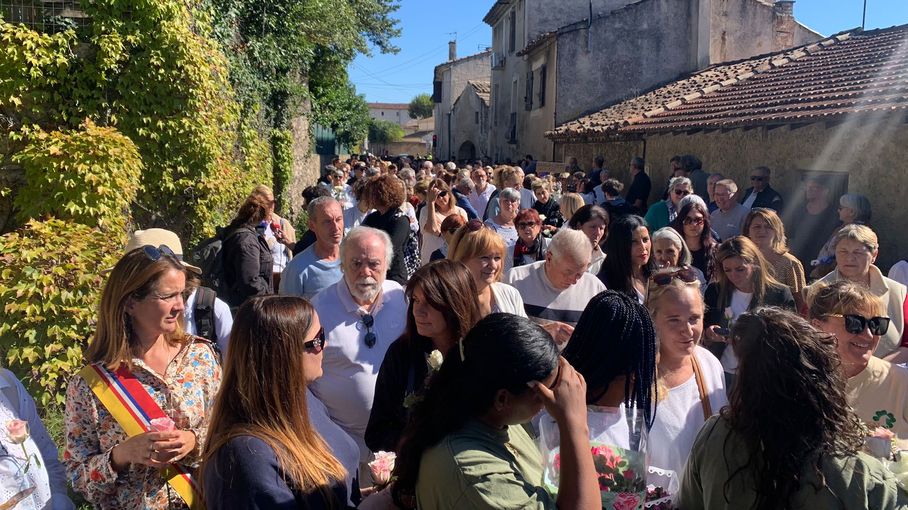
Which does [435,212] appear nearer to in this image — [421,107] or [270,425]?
[270,425]

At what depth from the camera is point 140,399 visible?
2602 millimetres

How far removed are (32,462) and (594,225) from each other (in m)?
4.09

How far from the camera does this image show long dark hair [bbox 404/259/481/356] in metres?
3.03

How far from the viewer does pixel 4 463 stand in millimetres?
2340

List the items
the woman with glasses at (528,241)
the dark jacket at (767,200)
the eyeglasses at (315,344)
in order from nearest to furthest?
the eyeglasses at (315,344) → the woman with glasses at (528,241) → the dark jacket at (767,200)

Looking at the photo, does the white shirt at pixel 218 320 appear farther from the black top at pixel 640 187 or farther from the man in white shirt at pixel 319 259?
the black top at pixel 640 187

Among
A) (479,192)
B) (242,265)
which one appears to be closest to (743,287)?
(242,265)

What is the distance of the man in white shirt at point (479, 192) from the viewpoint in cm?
996

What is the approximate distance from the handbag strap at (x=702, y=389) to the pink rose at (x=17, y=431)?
258 cm

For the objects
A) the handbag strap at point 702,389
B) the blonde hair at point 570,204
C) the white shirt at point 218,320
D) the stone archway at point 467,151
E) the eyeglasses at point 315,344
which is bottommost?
the handbag strap at point 702,389

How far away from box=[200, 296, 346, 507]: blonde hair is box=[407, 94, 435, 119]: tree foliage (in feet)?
295

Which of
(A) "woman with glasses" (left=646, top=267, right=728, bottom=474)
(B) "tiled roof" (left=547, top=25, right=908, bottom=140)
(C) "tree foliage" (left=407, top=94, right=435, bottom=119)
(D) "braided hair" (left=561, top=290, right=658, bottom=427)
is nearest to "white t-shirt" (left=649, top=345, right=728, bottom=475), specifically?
(A) "woman with glasses" (left=646, top=267, right=728, bottom=474)

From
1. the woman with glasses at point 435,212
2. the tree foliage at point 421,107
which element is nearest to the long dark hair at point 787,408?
the woman with glasses at point 435,212

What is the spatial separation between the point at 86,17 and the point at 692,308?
7.30m
